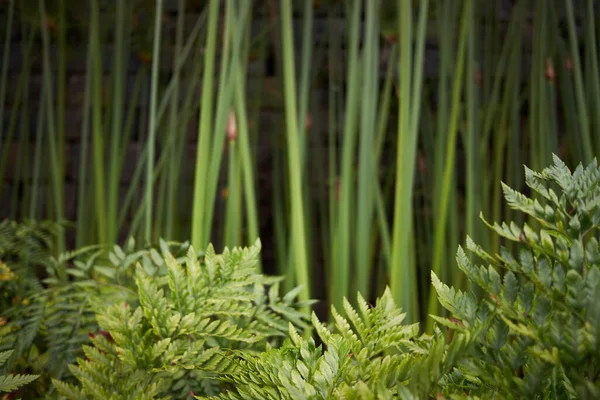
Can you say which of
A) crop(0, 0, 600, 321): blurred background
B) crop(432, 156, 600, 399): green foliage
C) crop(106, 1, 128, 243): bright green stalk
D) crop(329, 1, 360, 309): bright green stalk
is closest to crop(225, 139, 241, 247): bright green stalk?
crop(0, 0, 600, 321): blurred background

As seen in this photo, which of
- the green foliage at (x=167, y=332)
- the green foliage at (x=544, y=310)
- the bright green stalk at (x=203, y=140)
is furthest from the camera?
the bright green stalk at (x=203, y=140)

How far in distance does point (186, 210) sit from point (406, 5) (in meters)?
0.68

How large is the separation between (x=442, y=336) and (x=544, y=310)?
48 millimetres

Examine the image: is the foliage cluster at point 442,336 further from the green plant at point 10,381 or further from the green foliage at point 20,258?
the green foliage at point 20,258

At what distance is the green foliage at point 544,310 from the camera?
0.21 m

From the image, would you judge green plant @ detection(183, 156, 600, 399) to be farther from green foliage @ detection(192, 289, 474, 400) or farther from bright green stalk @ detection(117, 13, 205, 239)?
bright green stalk @ detection(117, 13, 205, 239)

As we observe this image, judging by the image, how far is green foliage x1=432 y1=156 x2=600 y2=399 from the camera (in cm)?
21

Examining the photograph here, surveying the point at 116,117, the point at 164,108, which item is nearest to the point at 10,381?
the point at 116,117

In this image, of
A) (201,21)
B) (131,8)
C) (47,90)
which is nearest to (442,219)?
(201,21)

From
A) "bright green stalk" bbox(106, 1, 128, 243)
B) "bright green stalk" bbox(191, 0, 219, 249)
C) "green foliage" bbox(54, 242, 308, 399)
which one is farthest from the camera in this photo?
"bright green stalk" bbox(106, 1, 128, 243)

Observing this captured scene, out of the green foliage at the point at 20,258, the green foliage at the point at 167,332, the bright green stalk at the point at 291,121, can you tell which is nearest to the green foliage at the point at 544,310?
the green foliage at the point at 167,332

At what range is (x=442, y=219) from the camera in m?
0.54

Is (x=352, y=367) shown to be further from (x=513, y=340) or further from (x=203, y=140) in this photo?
(x=203, y=140)

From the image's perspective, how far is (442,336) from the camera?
0.83 ft
